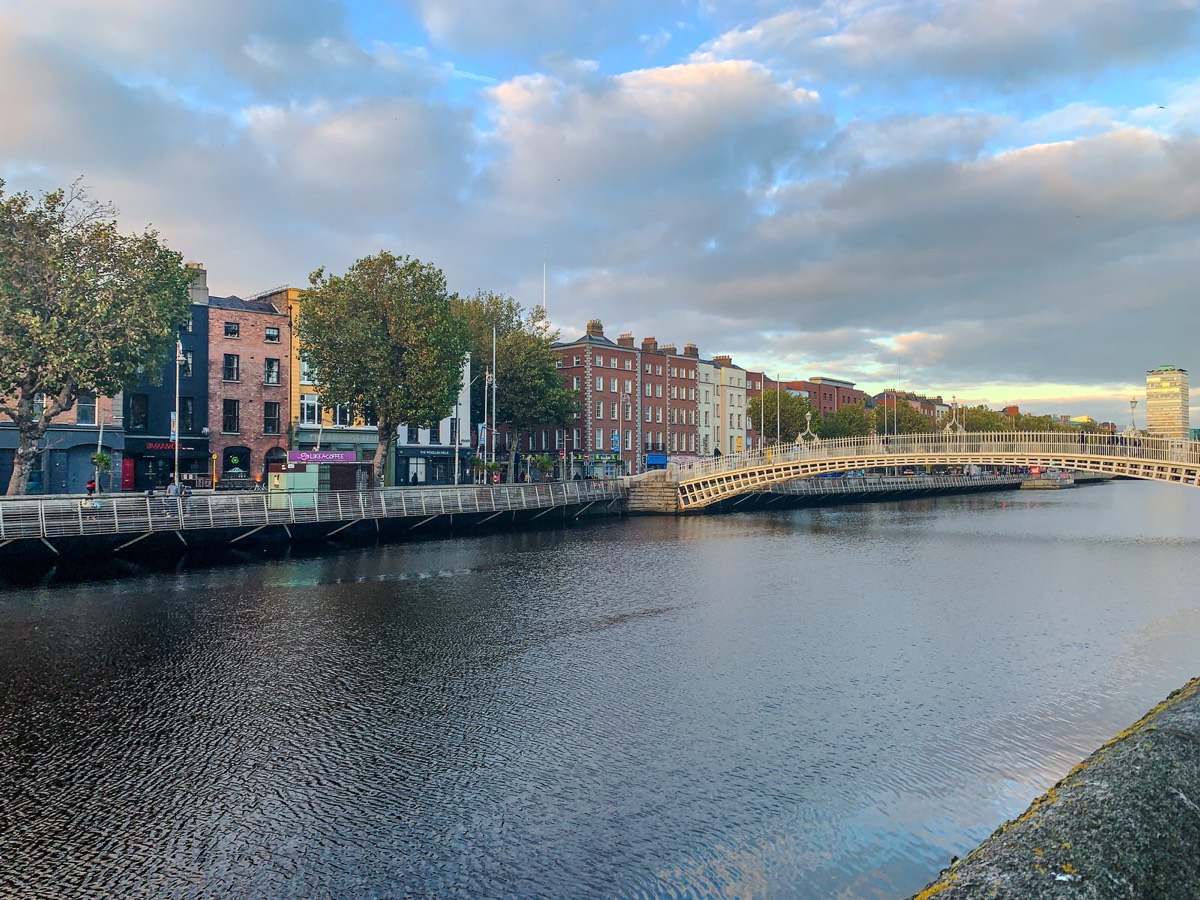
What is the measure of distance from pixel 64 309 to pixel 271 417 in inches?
1029

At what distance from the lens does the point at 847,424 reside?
129750 mm

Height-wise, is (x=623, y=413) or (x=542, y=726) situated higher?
(x=623, y=413)

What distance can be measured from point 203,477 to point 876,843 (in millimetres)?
54420

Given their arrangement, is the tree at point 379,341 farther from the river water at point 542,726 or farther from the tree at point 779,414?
the tree at point 779,414

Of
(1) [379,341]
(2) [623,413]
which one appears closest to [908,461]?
(2) [623,413]

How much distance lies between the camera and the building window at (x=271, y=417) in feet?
203

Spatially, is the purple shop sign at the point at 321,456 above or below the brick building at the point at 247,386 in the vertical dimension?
below

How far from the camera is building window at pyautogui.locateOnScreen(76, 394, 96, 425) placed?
5130 centimetres

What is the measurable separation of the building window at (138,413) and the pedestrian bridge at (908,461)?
39.8 m

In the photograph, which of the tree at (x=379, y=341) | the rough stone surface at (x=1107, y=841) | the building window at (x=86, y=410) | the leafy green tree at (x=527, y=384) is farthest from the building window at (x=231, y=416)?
the rough stone surface at (x=1107, y=841)

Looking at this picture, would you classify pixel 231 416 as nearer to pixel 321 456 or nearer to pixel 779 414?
pixel 321 456

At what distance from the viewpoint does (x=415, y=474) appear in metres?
72.6

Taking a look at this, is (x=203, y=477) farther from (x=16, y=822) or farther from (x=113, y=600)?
(x=16, y=822)

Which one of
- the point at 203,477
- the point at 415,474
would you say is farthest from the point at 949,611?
the point at 415,474
